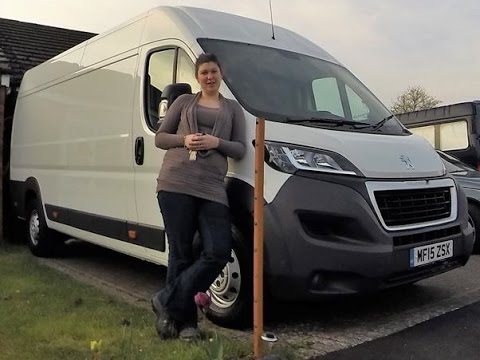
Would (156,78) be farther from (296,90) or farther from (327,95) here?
(327,95)

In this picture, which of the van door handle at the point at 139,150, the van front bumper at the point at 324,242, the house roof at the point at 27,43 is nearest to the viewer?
the van front bumper at the point at 324,242

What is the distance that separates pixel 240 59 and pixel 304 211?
1500 millimetres

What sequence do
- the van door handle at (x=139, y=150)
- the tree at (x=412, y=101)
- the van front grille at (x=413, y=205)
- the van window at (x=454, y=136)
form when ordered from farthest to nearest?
1. the tree at (x=412, y=101)
2. the van window at (x=454, y=136)
3. the van door handle at (x=139, y=150)
4. the van front grille at (x=413, y=205)

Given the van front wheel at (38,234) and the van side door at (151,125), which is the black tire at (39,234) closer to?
the van front wheel at (38,234)

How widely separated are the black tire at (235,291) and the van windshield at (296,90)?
3.16 ft

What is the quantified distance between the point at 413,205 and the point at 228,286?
1462 mm

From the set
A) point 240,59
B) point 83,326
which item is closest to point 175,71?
point 240,59

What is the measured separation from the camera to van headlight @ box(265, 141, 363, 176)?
393 centimetres

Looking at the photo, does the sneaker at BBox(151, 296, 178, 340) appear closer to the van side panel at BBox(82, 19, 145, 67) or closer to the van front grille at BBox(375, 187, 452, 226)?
the van front grille at BBox(375, 187, 452, 226)

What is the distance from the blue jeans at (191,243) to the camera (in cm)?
371

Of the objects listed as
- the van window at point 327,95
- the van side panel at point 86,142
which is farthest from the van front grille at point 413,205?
the van side panel at point 86,142

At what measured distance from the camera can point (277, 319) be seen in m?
4.52

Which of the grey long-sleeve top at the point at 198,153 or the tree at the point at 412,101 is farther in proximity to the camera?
the tree at the point at 412,101

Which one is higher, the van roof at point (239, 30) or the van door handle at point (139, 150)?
the van roof at point (239, 30)
